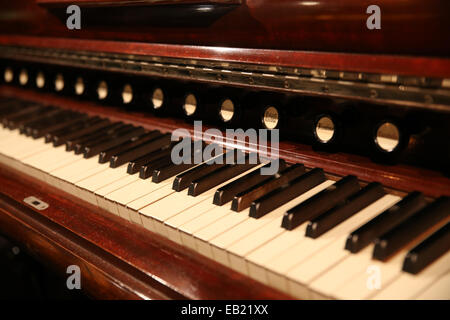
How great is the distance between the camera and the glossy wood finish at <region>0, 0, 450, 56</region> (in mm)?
1146

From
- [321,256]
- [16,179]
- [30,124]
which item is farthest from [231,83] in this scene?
[30,124]

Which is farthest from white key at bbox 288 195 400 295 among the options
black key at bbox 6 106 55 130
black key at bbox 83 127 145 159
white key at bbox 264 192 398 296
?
black key at bbox 6 106 55 130

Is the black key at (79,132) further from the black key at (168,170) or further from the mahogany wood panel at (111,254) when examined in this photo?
the black key at (168,170)

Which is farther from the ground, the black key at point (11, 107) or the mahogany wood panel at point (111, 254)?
the black key at point (11, 107)

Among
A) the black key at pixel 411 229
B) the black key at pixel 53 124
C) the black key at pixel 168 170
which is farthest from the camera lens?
the black key at pixel 53 124

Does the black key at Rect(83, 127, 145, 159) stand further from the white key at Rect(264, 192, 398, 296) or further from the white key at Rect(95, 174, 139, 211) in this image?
the white key at Rect(264, 192, 398, 296)

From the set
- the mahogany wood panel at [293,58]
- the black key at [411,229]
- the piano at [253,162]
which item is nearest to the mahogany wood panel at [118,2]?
the piano at [253,162]

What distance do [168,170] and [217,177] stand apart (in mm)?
209

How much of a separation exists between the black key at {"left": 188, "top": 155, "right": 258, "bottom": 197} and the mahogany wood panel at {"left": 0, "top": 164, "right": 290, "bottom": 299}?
19cm

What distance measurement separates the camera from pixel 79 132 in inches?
A: 90.3

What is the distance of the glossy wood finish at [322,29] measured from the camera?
45.1 inches

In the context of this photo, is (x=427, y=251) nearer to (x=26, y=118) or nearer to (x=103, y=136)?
(x=103, y=136)

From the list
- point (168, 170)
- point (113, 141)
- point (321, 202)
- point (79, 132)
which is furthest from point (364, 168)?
point (79, 132)

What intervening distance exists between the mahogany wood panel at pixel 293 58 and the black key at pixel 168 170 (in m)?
0.39
